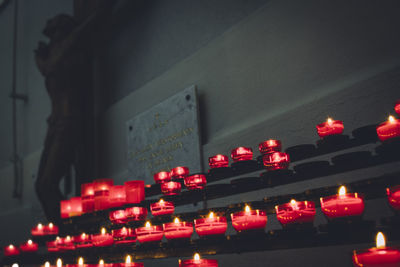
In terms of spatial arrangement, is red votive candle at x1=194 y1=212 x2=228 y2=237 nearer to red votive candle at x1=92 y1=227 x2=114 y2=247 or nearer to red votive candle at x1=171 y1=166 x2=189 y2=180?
red votive candle at x1=171 y1=166 x2=189 y2=180

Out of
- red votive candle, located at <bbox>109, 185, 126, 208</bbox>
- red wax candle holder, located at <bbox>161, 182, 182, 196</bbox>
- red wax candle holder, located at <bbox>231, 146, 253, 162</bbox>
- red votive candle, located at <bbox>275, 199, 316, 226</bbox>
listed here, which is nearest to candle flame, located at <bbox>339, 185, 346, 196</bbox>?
red votive candle, located at <bbox>275, 199, 316, 226</bbox>

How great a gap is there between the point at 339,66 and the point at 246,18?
74 centimetres

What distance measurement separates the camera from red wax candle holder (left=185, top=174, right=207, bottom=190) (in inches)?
59.8

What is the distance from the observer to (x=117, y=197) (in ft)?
5.91

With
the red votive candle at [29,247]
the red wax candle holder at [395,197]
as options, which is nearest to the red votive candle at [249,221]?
the red wax candle holder at [395,197]

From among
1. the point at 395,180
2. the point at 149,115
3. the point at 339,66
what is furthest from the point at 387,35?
the point at 149,115

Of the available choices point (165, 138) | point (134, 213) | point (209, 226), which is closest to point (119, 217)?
point (134, 213)

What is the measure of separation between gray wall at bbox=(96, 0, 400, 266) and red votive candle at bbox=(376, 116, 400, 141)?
43 cm

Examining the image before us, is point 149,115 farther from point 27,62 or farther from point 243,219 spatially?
point 27,62

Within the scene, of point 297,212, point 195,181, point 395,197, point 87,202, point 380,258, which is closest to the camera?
point 380,258

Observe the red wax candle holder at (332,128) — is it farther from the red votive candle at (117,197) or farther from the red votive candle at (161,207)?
the red votive candle at (117,197)

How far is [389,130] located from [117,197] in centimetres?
130

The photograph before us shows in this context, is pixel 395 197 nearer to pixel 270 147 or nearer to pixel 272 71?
pixel 270 147

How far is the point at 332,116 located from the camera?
1699mm
